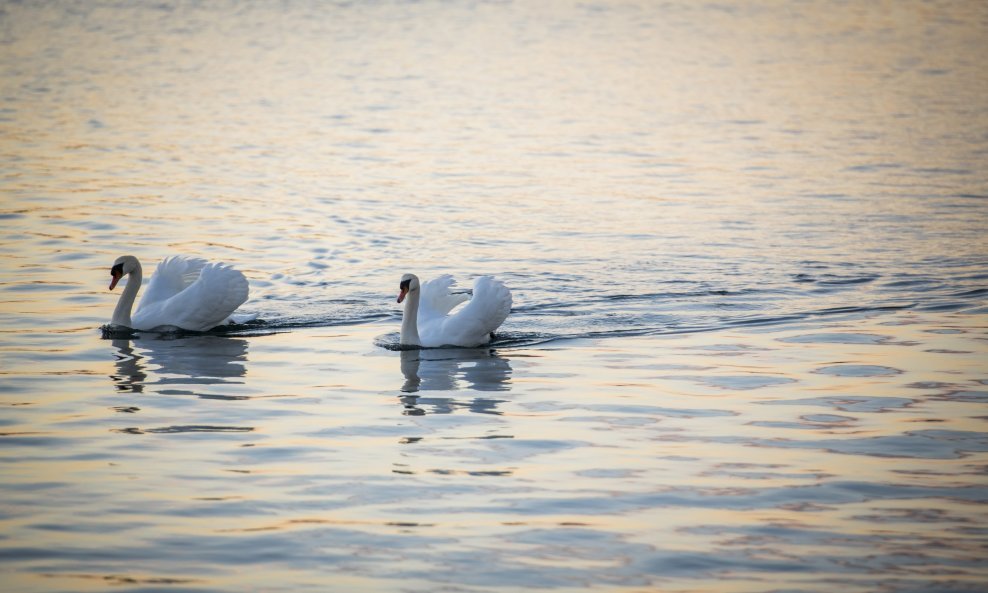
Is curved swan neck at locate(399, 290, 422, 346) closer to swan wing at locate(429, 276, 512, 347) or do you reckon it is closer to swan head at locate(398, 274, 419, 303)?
swan head at locate(398, 274, 419, 303)

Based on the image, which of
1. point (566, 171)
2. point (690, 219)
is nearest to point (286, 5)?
point (566, 171)

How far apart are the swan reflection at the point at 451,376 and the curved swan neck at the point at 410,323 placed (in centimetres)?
10

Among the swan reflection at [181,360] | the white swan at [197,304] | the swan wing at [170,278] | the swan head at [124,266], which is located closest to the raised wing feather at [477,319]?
the swan reflection at [181,360]

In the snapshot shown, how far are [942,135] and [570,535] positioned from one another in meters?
22.9

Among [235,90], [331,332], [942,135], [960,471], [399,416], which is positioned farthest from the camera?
[235,90]

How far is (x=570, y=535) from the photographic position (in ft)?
29.9

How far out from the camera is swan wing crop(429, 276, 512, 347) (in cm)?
1444

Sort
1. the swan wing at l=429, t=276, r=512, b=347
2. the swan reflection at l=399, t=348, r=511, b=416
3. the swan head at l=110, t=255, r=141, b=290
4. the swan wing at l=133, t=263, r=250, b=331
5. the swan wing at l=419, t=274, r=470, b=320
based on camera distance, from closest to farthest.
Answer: the swan reflection at l=399, t=348, r=511, b=416, the swan wing at l=429, t=276, r=512, b=347, the swan wing at l=133, t=263, r=250, b=331, the swan wing at l=419, t=274, r=470, b=320, the swan head at l=110, t=255, r=141, b=290

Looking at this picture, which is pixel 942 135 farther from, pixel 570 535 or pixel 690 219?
pixel 570 535

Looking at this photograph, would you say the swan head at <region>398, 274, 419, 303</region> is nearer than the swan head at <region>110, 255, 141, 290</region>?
Yes

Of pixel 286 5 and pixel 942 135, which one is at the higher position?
pixel 286 5

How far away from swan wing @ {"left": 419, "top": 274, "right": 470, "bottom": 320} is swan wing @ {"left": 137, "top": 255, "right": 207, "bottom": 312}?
103 inches

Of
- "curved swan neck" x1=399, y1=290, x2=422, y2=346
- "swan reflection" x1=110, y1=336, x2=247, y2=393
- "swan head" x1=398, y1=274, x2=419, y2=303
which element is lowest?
"swan reflection" x1=110, y1=336, x2=247, y2=393

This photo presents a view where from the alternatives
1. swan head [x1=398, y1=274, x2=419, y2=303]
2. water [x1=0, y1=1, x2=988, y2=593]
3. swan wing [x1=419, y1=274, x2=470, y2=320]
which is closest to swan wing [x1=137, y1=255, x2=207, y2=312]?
water [x1=0, y1=1, x2=988, y2=593]
